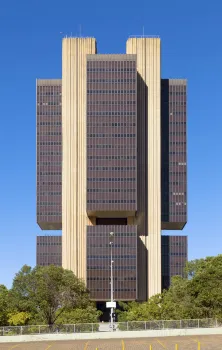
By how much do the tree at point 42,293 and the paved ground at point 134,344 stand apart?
48422mm

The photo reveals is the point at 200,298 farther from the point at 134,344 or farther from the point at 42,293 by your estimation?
the point at 134,344

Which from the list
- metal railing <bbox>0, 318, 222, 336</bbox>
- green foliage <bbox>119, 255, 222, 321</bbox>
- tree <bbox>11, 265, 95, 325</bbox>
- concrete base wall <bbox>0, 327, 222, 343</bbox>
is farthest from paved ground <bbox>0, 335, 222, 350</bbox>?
tree <bbox>11, 265, 95, 325</bbox>

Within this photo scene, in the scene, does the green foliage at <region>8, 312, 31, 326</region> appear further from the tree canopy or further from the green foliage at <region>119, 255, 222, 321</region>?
the green foliage at <region>119, 255, 222, 321</region>

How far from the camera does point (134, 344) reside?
66.1 metres

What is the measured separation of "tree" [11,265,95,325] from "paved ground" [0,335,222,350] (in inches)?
1906

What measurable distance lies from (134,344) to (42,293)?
6350 centimetres

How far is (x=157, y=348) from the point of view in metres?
61.3

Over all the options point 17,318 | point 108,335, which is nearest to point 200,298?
point 17,318

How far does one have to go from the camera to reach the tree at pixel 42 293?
124m

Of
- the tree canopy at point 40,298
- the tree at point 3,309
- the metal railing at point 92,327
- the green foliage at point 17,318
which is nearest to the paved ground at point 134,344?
the metal railing at point 92,327

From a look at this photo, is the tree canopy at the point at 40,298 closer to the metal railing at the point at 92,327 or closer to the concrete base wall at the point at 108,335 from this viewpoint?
the metal railing at the point at 92,327

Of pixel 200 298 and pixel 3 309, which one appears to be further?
pixel 200 298

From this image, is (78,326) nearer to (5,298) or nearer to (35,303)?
(5,298)

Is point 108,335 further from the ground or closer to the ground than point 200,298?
closer to the ground
